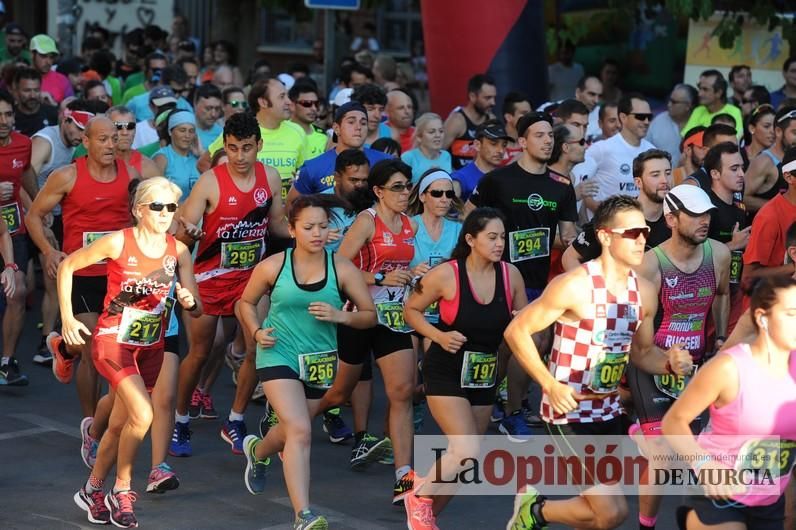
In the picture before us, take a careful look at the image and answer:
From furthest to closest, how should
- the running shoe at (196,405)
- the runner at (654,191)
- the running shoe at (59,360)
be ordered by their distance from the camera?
the running shoe at (196,405)
the runner at (654,191)
the running shoe at (59,360)

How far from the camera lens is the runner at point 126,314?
275 inches

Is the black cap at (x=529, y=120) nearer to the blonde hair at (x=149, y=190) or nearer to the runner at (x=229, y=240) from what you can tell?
the runner at (x=229, y=240)

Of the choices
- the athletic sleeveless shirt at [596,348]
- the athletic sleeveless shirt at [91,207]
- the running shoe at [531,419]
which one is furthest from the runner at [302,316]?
the running shoe at [531,419]

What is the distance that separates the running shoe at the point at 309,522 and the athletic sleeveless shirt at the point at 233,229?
2.39 m

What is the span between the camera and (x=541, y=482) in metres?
7.80

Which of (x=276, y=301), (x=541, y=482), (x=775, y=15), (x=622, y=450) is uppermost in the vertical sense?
(x=775, y=15)

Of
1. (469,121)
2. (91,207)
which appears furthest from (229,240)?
(469,121)

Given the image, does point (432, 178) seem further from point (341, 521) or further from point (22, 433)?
point (22, 433)

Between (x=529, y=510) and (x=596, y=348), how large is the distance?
808mm

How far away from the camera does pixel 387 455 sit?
26.9ft

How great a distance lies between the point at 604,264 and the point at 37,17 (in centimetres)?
2816

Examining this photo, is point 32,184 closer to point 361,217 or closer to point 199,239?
point 199,239

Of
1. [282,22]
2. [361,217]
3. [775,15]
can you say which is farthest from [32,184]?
[282,22]

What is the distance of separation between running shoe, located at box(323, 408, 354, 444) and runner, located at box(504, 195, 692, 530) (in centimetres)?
271
